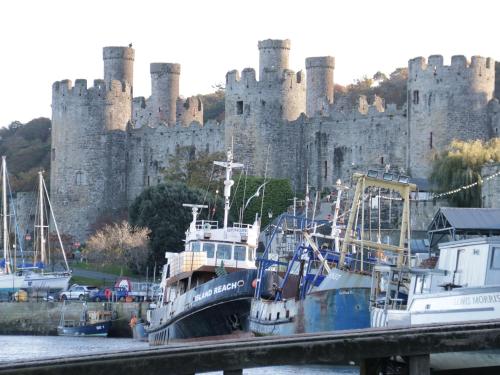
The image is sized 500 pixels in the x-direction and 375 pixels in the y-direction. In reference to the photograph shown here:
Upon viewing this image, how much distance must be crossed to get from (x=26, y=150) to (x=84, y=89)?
105 ft

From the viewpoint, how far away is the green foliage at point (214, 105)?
10298cm

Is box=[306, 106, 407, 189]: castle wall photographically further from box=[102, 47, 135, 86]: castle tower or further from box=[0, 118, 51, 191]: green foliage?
box=[0, 118, 51, 191]: green foliage

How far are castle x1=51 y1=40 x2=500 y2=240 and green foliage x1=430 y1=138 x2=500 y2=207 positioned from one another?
5.82 metres

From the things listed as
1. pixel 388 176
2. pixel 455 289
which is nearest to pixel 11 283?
pixel 388 176

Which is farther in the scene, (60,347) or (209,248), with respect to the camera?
(60,347)

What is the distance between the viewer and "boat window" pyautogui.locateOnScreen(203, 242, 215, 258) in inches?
1347

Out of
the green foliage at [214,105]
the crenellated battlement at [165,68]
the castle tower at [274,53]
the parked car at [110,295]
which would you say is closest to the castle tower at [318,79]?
the castle tower at [274,53]

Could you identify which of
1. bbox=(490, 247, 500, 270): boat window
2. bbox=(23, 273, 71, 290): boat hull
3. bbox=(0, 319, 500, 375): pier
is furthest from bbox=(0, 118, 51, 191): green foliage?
bbox=(0, 319, 500, 375): pier

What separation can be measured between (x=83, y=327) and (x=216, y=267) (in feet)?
48.2

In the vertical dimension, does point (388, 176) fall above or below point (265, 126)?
below

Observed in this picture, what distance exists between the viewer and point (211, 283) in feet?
103

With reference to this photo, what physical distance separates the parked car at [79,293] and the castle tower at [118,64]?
22.6 metres

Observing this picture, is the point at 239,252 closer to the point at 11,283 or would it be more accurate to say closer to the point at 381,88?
the point at 11,283

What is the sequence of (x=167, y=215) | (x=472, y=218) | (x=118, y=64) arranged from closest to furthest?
(x=472, y=218), (x=167, y=215), (x=118, y=64)
